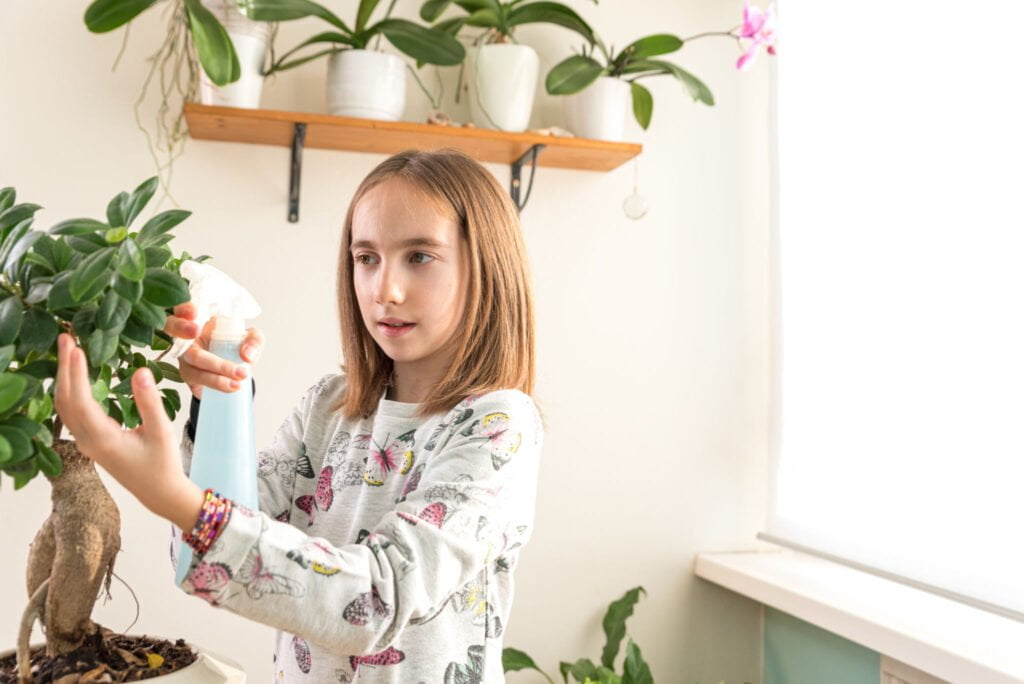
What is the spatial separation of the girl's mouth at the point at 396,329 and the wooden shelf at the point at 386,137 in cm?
80

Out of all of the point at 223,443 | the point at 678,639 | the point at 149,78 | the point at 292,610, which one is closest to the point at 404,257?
the point at 223,443

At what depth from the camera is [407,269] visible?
1.08 m

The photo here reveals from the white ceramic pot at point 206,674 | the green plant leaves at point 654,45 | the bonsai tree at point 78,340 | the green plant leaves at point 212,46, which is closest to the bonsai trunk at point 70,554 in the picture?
the bonsai tree at point 78,340

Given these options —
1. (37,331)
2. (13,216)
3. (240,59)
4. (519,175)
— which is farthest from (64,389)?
(519,175)

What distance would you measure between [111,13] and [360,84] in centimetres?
43

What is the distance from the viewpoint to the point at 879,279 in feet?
5.74

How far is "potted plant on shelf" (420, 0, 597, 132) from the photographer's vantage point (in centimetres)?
187

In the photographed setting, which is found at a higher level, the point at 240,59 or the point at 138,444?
the point at 240,59

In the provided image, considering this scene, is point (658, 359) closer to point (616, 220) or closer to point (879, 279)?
point (616, 220)

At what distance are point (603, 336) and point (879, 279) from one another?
1.91 feet

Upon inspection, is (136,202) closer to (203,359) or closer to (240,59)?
(203,359)

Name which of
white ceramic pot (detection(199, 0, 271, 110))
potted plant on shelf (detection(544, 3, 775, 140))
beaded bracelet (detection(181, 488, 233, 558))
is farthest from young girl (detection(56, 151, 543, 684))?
potted plant on shelf (detection(544, 3, 775, 140))

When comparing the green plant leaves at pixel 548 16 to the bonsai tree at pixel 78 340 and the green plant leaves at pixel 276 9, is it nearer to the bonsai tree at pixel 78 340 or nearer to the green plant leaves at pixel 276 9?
the green plant leaves at pixel 276 9

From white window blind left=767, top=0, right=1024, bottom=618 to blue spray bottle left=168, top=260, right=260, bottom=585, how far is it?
1.12 metres
